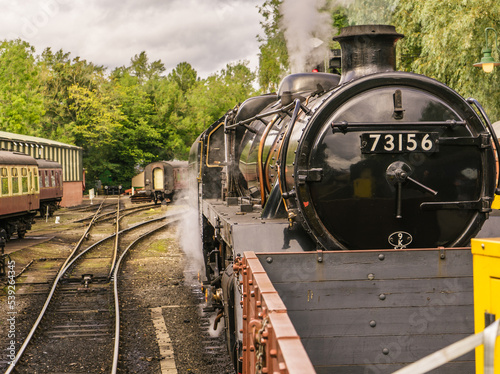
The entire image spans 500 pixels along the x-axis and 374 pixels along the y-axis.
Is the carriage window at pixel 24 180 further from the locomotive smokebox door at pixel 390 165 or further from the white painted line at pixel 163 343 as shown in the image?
the locomotive smokebox door at pixel 390 165

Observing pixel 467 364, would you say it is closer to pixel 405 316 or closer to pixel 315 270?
pixel 405 316

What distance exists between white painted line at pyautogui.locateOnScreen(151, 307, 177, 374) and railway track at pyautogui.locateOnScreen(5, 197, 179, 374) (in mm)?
525

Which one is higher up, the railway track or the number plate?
the number plate

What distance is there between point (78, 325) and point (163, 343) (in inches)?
65.3

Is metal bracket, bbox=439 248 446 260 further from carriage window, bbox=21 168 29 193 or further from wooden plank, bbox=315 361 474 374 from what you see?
carriage window, bbox=21 168 29 193

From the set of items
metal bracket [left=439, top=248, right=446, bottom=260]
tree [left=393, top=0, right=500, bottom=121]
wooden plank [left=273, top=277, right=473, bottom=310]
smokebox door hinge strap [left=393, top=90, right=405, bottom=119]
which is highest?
tree [left=393, top=0, right=500, bottom=121]

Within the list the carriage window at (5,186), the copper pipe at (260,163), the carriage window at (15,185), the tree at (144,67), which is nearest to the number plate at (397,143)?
the copper pipe at (260,163)

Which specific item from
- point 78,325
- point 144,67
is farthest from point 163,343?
point 144,67

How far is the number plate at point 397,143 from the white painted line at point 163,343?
3453 mm

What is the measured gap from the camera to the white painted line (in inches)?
268

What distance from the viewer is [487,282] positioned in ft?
9.04

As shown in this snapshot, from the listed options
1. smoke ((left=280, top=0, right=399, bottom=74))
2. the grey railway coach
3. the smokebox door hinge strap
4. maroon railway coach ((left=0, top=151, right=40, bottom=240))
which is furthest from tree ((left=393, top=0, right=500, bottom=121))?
the grey railway coach

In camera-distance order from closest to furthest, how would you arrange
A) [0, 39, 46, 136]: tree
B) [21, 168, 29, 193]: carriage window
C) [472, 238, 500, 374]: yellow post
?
[472, 238, 500, 374]: yellow post, [21, 168, 29, 193]: carriage window, [0, 39, 46, 136]: tree

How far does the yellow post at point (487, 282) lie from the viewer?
2.66m
